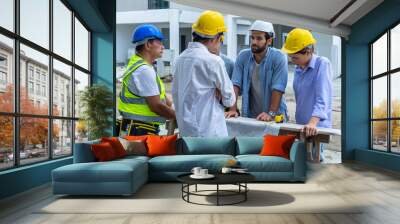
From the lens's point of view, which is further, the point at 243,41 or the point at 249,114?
the point at 243,41

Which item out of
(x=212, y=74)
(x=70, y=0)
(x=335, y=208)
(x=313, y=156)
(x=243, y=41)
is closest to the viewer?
(x=335, y=208)

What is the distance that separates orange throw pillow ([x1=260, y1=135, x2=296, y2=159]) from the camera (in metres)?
5.72

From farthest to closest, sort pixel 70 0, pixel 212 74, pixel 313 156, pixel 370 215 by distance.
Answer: pixel 70 0
pixel 313 156
pixel 212 74
pixel 370 215

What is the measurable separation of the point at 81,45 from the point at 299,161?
461cm

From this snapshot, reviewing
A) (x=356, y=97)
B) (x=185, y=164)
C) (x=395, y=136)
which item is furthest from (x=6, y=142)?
(x=356, y=97)

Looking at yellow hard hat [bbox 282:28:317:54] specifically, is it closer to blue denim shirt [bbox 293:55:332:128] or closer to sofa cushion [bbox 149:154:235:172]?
blue denim shirt [bbox 293:55:332:128]

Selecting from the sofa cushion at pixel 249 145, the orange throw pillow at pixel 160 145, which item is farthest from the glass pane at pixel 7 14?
the sofa cushion at pixel 249 145

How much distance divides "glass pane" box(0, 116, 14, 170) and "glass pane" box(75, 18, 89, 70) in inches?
122

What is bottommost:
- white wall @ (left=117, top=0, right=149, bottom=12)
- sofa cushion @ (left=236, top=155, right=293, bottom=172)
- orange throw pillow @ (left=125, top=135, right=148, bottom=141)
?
sofa cushion @ (left=236, top=155, right=293, bottom=172)

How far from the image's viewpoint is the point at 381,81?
8617mm

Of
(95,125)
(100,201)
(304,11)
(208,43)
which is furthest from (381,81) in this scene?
(100,201)

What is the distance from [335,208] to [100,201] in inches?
84.3

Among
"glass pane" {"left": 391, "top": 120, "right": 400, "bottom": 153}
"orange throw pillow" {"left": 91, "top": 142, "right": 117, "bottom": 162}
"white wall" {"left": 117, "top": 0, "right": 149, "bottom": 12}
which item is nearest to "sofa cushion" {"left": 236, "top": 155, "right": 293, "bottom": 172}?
"orange throw pillow" {"left": 91, "top": 142, "right": 117, "bottom": 162}

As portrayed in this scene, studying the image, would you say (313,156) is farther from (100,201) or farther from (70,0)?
(70,0)
